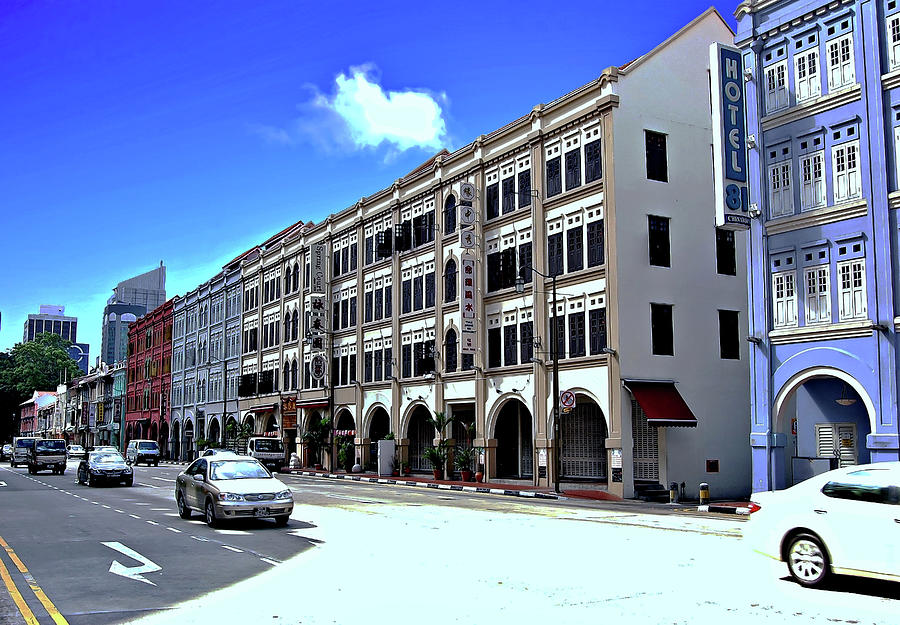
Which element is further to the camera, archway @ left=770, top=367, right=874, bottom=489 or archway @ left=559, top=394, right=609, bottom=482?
archway @ left=559, top=394, right=609, bottom=482

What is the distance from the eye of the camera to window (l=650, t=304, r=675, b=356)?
1359 inches

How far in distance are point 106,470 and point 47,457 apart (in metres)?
16.9

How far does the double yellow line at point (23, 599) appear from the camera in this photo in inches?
376

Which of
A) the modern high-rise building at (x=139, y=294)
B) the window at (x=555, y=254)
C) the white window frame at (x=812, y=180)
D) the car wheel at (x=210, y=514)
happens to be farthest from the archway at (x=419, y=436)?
the modern high-rise building at (x=139, y=294)

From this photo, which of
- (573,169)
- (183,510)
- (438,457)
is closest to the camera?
(183,510)

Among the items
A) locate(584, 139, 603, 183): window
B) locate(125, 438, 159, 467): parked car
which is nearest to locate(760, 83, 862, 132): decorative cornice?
locate(584, 139, 603, 183): window

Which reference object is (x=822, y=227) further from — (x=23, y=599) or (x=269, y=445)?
(x=269, y=445)

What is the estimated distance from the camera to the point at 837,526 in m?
10.6

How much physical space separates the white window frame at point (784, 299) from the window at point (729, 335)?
8.81m

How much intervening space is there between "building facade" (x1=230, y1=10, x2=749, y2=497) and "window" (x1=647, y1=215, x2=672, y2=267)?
6cm

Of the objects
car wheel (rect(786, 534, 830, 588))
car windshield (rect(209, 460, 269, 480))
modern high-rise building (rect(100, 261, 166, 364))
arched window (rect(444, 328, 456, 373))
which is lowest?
car wheel (rect(786, 534, 830, 588))

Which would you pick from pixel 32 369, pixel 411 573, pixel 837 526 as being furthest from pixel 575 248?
pixel 32 369

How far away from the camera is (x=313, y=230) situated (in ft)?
202

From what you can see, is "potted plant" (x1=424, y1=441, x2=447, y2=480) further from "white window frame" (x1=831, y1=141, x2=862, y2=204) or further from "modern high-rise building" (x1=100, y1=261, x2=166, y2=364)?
"modern high-rise building" (x1=100, y1=261, x2=166, y2=364)
